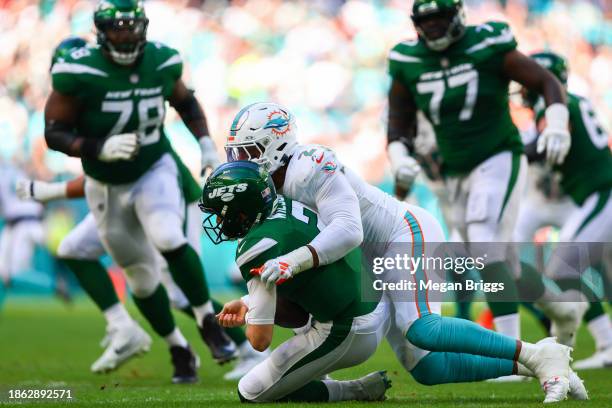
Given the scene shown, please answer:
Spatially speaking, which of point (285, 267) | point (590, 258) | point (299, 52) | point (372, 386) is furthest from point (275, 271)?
point (299, 52)

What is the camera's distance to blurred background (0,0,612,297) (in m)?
18.3

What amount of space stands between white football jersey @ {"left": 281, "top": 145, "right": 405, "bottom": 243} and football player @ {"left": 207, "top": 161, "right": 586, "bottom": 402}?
0.21ft

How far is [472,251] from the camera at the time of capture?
18.1ft

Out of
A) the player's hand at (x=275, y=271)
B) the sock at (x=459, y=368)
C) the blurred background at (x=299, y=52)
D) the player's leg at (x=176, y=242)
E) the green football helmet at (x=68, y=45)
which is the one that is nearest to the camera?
the player's hand at (x=275, y=271)

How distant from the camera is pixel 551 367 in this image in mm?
3857

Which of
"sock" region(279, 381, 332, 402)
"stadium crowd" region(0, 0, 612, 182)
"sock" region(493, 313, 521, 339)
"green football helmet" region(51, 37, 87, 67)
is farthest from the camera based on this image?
"stadium crowd" region(0, 0, 612, 182)

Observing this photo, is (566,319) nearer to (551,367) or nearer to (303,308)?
(551,367)

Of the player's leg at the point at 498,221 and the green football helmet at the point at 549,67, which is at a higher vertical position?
the green football helmet at the point at 549,67

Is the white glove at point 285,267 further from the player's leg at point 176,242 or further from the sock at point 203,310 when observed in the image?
the sock at point 203,310

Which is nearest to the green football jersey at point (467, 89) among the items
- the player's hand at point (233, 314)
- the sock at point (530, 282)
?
the sock at point (530, 282)

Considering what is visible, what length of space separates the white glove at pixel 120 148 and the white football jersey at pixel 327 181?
154 cm

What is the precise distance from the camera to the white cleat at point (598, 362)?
6.14m

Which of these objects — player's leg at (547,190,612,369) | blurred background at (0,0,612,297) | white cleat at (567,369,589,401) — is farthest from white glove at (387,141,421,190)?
blurred background at (0,0,612,297)

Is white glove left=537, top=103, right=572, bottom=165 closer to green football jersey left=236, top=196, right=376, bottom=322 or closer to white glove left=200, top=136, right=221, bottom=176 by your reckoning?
green football jersey left=236, top=196, right=376, bottom=322
